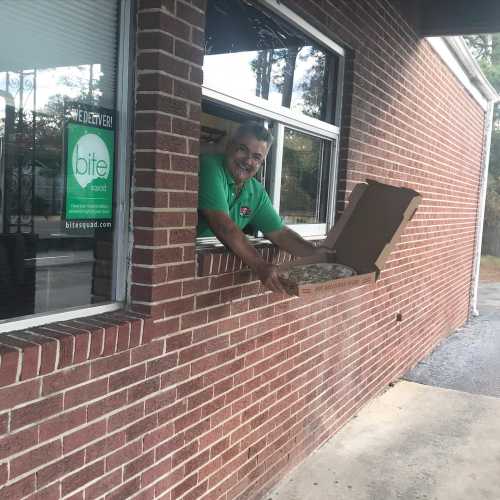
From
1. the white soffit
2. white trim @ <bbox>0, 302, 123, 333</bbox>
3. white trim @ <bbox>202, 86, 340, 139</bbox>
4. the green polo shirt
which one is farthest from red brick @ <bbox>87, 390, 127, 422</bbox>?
the white soffit

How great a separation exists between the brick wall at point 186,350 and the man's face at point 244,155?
39cm

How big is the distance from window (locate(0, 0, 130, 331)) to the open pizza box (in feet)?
3.05

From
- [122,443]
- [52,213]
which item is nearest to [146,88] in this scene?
[52,213]

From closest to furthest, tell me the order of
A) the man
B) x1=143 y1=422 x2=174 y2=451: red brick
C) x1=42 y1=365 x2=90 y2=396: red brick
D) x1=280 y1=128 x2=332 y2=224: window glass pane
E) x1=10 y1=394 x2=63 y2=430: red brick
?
x1=10 y1=394 x2=63 y2=430: red brick < x1=42 y1=365 x2=90 y2=396: red brick < x1=143 y1=422 x2=174 y2=451: red brick < the man < x1=280 y1=128 x2=332 y2=224: window glass pane

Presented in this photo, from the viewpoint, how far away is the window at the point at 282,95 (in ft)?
10.9

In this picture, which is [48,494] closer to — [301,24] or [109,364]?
[109,364]

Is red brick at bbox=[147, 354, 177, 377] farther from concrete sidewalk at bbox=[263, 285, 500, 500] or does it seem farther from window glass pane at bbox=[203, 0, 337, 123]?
concrete sidewalk at bbox=[263, 285, 500, 500]

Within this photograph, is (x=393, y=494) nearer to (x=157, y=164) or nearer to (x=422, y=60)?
(x=157, y=164)

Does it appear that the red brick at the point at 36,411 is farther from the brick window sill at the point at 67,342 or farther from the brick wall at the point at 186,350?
the brick window sill at the point at 67,342

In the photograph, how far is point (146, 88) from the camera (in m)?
2.63

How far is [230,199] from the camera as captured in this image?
3.37m

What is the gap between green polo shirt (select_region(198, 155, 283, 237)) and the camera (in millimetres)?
3057

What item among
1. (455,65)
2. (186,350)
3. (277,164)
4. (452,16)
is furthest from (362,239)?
(455,65)

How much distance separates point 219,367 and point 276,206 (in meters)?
1.34
